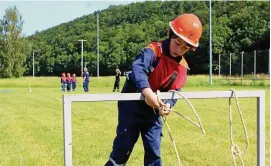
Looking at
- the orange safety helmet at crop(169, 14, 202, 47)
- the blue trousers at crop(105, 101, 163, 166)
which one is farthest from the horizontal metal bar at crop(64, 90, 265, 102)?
the blue trousers at crop(105, 101, 163, 166)

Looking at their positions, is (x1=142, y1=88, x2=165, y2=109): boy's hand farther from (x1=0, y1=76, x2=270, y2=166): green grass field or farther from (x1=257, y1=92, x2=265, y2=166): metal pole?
(x1=0, y1=76, x2=270, y2=166): green grass field

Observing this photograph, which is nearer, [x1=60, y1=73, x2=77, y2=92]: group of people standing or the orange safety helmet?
the orange safety helmet

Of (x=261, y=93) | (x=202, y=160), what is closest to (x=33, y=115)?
(x=202, y=160)

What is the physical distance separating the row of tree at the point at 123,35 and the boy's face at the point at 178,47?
221 feet

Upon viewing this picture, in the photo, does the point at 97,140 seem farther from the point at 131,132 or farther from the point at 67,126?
the point at 67,126

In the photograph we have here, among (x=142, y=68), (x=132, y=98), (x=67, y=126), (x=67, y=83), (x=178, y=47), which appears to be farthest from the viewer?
(x=67, y=83)

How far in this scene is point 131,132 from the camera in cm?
434

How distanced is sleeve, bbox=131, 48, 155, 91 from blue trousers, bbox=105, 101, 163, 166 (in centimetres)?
49

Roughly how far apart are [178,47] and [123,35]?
3797 inches

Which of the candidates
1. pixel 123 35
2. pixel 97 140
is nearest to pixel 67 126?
pixel 97 140

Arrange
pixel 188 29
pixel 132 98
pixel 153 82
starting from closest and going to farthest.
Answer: pixel 132 98
pixel 188 29
pixel 153 82

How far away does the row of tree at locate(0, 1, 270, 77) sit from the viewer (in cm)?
7581

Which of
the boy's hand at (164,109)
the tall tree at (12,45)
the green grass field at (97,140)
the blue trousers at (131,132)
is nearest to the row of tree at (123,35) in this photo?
the tall tree at (12,45)

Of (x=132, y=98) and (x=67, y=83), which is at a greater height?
(x=132, y=98)
